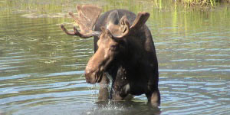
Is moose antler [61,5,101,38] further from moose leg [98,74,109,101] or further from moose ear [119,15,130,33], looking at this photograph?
moose leg [98,74,109,101]

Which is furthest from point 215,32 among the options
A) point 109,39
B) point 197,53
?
point 109,39

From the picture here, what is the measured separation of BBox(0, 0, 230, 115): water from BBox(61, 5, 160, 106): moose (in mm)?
512

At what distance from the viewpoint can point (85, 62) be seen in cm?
1255

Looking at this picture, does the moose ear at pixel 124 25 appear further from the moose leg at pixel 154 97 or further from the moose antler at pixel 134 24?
the moose leg at pixel 154 97

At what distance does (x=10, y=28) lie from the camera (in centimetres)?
1917

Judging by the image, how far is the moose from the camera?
277 inches

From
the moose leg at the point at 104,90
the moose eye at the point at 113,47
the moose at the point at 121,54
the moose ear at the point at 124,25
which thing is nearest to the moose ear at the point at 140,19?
the moose at the point at 121,54

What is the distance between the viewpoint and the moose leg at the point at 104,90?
875cm

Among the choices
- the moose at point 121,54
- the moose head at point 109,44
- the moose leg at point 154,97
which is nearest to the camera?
the moose head at point 109,44

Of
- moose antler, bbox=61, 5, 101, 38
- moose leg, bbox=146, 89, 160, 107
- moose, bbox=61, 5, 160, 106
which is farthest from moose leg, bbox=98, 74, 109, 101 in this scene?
moose antler, bbox=61, 5, 101, 38

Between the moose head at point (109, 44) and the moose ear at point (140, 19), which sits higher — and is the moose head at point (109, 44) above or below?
below

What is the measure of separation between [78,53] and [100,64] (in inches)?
272

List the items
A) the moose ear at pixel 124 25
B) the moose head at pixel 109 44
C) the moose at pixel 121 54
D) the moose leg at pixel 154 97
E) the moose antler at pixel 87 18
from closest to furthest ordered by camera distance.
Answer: the moose head at pixel 109 44 < the moose at pixel 121 54 < the moose ear at pixel 124 25 < the moose antler at pixel 87 18 < the moose leg at pixel 154 97

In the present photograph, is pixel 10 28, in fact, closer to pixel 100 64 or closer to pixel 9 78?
pixel 9 78
